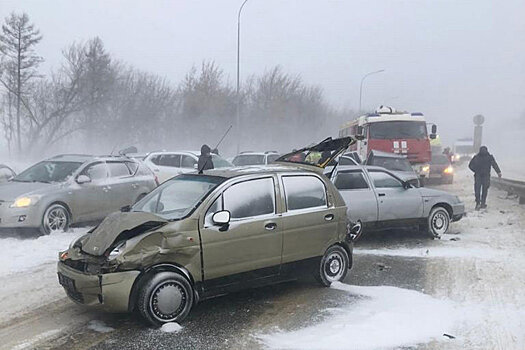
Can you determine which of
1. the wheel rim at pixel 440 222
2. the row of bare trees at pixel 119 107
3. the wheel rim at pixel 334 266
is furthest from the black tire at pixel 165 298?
the row of bare trees at pixel 119 107

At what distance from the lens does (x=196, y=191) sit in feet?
18.6

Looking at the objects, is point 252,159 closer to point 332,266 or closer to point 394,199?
point 394,199

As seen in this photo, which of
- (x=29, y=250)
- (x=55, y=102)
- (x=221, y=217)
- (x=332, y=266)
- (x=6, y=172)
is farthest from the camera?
(x=55, y=102)

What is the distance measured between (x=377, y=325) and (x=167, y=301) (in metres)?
2.11

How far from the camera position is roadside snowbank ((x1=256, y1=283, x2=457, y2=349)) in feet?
14.8

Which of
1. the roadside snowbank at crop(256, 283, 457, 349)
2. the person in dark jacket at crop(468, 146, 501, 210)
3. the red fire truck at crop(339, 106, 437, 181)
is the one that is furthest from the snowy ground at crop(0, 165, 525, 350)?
the red fire truck at crop(339, 106, 437, 181)

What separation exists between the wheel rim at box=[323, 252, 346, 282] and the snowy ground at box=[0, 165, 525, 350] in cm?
15

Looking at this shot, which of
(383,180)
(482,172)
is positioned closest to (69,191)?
(383,180)

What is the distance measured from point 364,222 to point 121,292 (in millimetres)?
5484

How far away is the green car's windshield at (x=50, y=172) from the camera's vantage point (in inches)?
399

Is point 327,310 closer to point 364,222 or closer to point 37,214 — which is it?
point 364,222

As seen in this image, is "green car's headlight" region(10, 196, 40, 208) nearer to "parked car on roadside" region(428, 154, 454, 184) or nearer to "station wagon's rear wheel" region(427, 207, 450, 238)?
"station wagon's rear wheel" region(427, 207, 450, 238)

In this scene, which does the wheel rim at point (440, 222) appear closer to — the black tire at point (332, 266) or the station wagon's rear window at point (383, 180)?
the station wagon's rear window at point (383, 180)

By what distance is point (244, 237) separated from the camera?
213 inches
